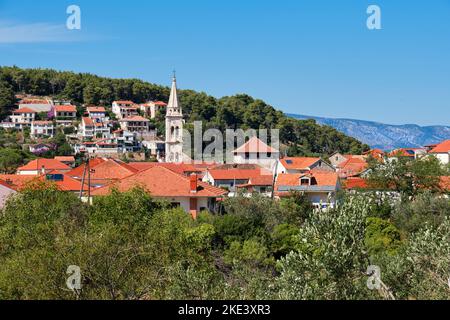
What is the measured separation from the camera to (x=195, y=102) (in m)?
132

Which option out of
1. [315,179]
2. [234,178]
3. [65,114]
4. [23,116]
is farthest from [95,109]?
[315,179]

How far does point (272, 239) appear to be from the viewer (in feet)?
100

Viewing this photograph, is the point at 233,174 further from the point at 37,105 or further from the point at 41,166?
the point at 37,105

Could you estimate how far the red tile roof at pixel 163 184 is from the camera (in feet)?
117

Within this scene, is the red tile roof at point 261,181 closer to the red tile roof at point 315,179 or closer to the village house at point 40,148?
the red tile roof at point 315,179

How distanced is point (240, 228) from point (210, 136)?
80227 mm

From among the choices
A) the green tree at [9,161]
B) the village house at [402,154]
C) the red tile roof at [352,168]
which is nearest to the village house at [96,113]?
the green tree at [9,161]

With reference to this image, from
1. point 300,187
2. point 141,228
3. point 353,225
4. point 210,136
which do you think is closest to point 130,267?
point 141,228

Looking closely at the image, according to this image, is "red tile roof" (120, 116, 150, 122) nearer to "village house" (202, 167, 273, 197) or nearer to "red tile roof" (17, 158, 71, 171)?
"red tile roof" (17, 158, 71, 171)

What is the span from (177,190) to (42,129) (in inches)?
3194

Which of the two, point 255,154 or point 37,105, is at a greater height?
point 37,105

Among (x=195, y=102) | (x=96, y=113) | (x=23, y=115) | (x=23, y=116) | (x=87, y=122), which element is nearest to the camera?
(x=87, y=122)

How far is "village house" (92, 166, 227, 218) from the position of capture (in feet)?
117

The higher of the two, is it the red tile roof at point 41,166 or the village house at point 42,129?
the village house at point 42,129
